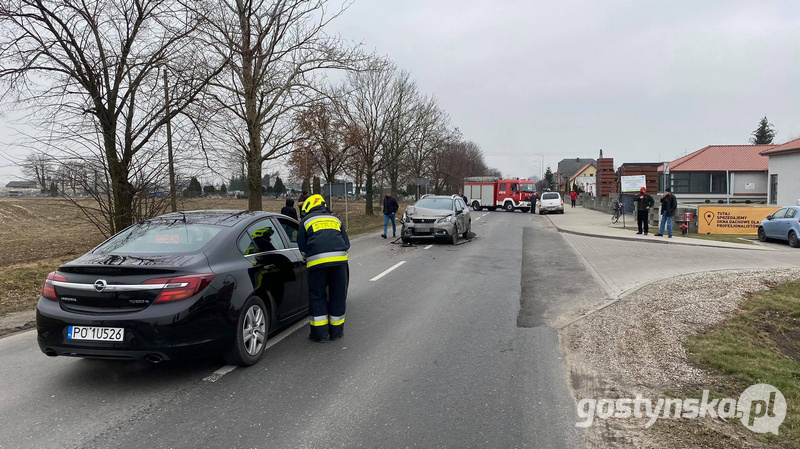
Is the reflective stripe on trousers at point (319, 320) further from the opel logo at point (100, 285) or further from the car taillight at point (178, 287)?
the opel logo at point (100, 285)

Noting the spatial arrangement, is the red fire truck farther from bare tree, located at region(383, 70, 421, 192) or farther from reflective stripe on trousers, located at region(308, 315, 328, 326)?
reflective stripe on trousers, located at region(308, 315, 328, 326)

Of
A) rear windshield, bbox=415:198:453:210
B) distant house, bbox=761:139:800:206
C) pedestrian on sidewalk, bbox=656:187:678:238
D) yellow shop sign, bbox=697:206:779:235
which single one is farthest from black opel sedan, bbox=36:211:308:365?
distant house, bbox=761:139:800:206

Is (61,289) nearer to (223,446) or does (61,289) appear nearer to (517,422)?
(223,446)

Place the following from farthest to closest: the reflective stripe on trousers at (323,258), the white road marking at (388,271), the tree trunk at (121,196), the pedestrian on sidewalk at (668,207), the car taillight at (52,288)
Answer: the pedestrian on sidewalk at (668,207) < the tree trunk at (121,196) < the white road marking at (388,271) < the reflective stripe on trousers at (323,258) < the car taillight at (52,288)

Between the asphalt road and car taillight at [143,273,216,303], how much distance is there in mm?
803

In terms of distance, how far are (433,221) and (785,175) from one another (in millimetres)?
24852

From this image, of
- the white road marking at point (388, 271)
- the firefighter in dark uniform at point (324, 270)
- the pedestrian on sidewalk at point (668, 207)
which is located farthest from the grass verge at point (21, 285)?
the pedestrian on sidewalk at point (668, 207)

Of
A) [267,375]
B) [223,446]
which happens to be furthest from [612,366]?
[223,446]

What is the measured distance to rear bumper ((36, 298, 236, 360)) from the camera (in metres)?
4.18

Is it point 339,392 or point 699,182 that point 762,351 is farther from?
point 699,182

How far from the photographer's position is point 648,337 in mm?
5941

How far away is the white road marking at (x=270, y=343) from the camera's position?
468 cm

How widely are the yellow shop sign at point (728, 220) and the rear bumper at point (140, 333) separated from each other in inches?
849

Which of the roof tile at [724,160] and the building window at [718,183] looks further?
the building window at [718,183]
